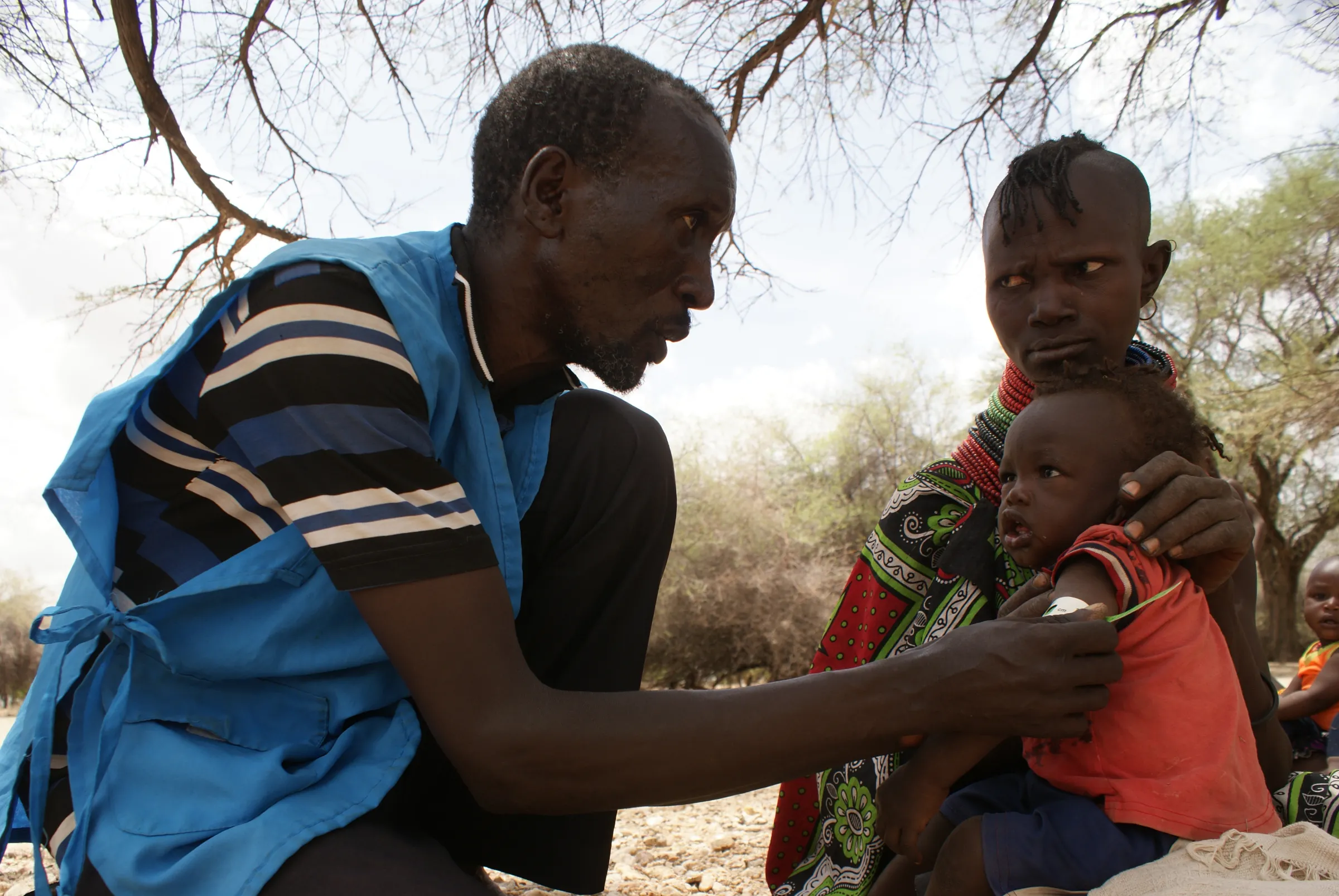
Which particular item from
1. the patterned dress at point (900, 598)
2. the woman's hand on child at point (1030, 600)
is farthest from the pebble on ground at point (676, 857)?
the woman's hand on child at point (1030, 600)

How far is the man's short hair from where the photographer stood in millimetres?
1716

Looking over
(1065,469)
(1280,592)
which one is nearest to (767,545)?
(1065,469)

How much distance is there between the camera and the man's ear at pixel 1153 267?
79.5 inches

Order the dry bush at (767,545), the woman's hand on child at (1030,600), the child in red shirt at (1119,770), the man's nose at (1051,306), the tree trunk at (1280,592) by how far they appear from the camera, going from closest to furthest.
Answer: the child in red shirt at (1119,770)
the woman's hand on child at (1030,600)
the man's nose at (1051,306)
the dry bush at (767,545)
the tree trunk at (1280,592)

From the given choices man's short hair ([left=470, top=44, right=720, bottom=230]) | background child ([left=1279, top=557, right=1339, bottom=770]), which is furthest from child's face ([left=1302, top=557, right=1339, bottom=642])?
man's short hair ([left=470, top=44, right=720, bottom=230])

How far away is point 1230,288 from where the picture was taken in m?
15.7

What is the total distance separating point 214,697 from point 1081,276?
183 cm

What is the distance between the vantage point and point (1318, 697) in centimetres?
370

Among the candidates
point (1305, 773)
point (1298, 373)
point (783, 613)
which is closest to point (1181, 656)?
point (1305, 773)

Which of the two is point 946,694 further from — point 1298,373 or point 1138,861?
point 1298,373

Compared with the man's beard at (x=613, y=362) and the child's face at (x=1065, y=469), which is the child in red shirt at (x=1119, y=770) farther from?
the man's beard at (x=613, y=362)

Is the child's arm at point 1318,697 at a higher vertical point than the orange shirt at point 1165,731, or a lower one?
higher

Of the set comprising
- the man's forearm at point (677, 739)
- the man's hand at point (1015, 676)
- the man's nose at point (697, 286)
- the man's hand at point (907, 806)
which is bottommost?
the man's hand at point (907, 806)

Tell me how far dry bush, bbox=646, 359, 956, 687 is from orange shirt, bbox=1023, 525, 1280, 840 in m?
8.31
